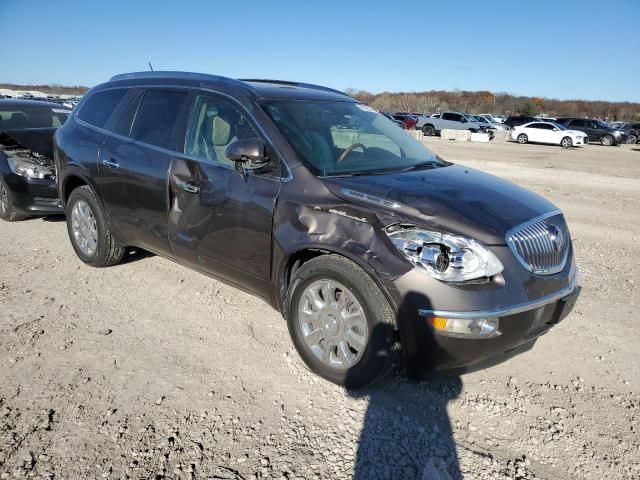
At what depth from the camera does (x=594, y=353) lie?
374cm

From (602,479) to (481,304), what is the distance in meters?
1.05

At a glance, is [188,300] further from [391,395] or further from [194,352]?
[391,395]

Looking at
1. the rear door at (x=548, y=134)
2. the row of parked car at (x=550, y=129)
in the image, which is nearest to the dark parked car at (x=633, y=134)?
the row of parked car at (x=550, y=129)

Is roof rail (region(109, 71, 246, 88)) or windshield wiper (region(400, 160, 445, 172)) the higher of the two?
roof rail (region(109, 71, 246, 88))

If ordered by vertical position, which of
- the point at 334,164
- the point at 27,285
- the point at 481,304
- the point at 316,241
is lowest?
the point at 27,285

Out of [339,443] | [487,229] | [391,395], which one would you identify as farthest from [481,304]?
[339,443]

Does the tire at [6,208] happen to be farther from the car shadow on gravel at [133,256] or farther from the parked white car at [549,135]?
the parked white car at [549,135]

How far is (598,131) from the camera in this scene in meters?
32.9

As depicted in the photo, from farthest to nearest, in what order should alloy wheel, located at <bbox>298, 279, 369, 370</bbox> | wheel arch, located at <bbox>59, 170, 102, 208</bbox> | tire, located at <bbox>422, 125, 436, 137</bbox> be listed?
tire, located at <bbox>422, 125, 436, 137</bbox>, wheel arch, located at <bbox>59, 170, 102, 208</bbox>, alloy wheel, located at <bbox>298, 279, 369, 370</bbox>

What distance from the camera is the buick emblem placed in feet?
10.4

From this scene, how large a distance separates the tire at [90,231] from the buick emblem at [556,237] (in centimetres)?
394

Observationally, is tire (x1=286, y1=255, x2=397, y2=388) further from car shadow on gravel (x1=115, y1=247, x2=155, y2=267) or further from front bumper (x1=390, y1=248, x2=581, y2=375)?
car shadow on gravel (x1=115, y1=247, x2=155, y2=267)

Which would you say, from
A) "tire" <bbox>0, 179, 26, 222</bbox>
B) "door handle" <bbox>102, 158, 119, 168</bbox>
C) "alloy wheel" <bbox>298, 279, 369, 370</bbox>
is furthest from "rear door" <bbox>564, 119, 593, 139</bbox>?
"alloy wheel" <bbox>298, 279, 369, 370</bbox>

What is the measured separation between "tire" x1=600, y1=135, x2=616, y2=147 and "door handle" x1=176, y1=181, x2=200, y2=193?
35.5 m
